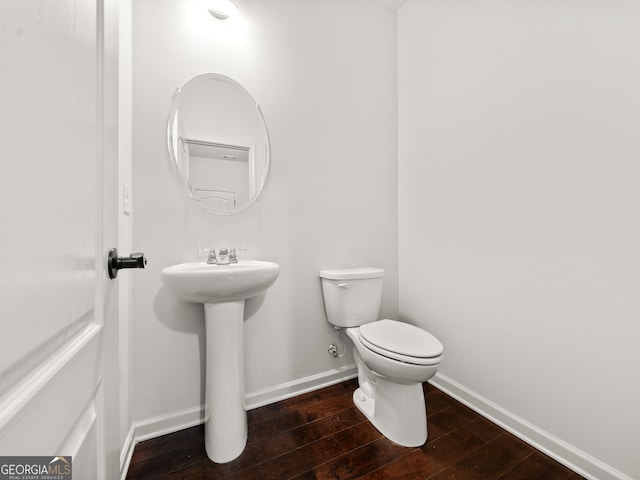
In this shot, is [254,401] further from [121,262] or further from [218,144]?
[218,144]

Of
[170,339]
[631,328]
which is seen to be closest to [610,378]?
[631,328]

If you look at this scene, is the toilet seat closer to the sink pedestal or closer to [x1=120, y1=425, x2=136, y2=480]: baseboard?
the sink pedestal

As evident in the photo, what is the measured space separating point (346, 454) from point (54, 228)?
133 centimetres

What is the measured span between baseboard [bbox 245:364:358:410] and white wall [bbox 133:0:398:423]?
0.03 m

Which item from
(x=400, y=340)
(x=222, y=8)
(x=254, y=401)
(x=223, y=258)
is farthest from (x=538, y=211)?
(x=222, y=8)

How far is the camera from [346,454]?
113cm

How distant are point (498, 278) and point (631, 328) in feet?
1.50

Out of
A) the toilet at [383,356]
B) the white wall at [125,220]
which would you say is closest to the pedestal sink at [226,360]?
the white wall at [125,220]

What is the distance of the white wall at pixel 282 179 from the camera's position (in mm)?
1228

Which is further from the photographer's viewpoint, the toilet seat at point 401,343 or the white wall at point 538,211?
the toilet seat at point 401,343

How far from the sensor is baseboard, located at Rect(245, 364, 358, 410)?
1440 millimetres

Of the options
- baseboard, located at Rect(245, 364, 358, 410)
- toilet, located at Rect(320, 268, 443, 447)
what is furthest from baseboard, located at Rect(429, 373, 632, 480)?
baseboard, located at Rect(245, 364, 358, 410)

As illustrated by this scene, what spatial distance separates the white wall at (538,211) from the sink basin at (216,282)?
114 centimetres

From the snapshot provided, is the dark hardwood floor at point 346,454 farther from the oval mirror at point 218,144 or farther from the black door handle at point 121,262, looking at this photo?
the oval mirror at point 218,144
